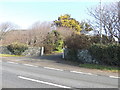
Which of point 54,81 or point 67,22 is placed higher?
point 67,22

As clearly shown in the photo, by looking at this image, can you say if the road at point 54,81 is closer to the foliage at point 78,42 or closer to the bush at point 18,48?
the foliage at point 78,42

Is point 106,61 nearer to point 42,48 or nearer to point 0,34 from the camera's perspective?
point 42,48

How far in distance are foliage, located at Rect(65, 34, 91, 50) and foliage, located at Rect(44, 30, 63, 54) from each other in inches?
399

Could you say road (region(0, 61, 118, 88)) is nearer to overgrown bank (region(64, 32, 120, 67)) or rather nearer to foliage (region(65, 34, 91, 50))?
overgrown bank (region(64, 32, 120, 67))

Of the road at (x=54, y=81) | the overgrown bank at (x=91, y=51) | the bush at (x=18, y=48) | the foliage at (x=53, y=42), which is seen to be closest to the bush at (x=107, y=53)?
the overgrown bank at (x=91, y=51)

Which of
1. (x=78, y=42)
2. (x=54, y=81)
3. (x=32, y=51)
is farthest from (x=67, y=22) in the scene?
(x=54, y=81)

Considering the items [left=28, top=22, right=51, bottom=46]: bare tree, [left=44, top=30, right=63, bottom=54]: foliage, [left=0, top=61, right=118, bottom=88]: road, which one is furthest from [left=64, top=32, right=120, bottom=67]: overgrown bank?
[left=28, top=22, right=51, bottom=46]: bare tree

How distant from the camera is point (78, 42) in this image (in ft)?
49.2

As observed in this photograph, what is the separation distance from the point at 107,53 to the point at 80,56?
339 cm

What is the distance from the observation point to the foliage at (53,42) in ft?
85.0

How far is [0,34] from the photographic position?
44688 millimetres

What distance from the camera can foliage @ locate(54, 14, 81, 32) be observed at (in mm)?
39031

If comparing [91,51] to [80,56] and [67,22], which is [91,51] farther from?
[67,22]

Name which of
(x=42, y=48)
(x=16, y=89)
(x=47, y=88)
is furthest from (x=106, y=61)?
(x=42, y=48)
